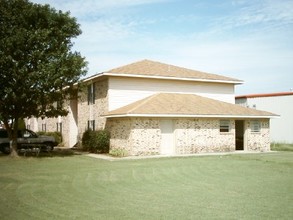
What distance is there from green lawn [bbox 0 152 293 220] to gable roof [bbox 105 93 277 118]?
7653mm

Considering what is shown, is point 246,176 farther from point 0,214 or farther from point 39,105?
point 39,105

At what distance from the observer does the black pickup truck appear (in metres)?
28.2

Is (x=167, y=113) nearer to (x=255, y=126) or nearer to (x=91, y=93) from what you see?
(x=255, y=126)

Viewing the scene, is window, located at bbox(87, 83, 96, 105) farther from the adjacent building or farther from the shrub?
the adjacent building

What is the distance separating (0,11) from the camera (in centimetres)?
2223

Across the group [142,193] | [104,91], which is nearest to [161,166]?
[142,193]

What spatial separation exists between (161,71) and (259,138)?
30.8 ft

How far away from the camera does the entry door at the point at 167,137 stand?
26016 millimetres

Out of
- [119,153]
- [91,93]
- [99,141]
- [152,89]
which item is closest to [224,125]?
[152,89]

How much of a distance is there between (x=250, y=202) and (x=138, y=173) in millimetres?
6731

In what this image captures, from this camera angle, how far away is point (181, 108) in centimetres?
2694

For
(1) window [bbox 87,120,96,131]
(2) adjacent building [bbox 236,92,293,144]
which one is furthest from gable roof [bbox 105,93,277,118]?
(2) adjacent building [bbox 236,92,293,144]

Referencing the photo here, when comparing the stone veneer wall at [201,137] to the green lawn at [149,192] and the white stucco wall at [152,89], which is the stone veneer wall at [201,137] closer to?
the white stucco wall at [152,89]

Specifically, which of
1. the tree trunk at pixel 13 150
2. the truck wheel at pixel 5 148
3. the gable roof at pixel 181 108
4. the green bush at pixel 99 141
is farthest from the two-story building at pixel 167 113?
the truck wheel at pixel 5 148
